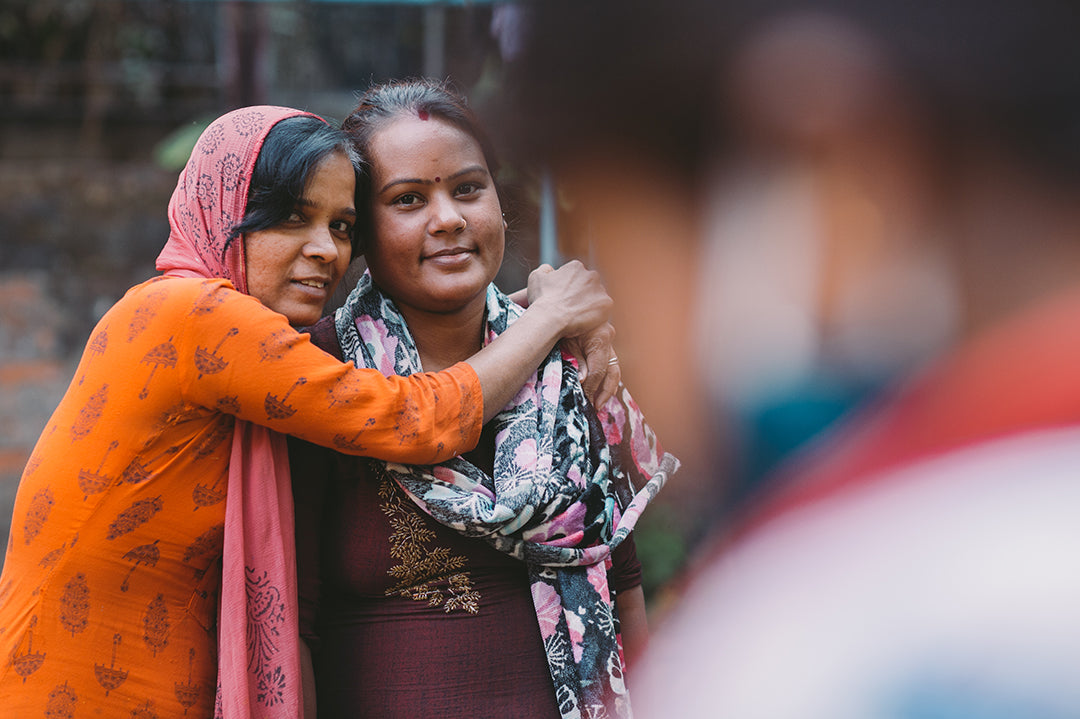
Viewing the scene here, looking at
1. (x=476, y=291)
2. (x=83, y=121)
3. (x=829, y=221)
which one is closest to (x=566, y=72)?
(x=829, y=221)

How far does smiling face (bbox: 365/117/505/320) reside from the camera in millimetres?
1347

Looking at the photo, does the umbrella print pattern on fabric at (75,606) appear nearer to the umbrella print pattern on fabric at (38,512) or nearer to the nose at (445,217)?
the umbrella print pattern on fabric at (38,512)

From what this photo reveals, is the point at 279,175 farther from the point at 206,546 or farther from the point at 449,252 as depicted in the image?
the point at 206,546

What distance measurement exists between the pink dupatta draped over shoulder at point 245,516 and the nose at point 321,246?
0.33 feet

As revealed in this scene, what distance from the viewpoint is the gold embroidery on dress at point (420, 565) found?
1289 mm

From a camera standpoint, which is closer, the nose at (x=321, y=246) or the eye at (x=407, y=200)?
the nose at (x=321, y=246)

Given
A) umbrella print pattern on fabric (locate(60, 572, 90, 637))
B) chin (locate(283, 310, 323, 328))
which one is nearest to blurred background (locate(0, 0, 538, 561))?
chin (locate(283, 310, 323, 328))

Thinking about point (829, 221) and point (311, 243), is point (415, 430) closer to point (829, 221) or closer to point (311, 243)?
point (311, 243)

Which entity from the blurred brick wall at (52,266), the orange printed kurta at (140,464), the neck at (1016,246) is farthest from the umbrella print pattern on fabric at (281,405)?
the blurred brick wall at (52,266)

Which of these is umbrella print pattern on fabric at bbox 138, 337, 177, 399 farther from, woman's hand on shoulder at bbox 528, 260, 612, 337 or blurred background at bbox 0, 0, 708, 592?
blurred background at bbox 0, 0, 708, 592

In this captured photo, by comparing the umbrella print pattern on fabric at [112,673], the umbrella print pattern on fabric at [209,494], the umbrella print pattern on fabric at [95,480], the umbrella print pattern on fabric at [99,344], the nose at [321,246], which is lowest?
the umbrella print pattern on fabric at [112,673]

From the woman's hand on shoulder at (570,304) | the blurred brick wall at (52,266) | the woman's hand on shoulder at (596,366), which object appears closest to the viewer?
the woman's hand on shoulder at (570,304)

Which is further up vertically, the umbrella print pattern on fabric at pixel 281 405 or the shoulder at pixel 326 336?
the shoulder at pixel 326 336

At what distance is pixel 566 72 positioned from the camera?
1.83 ft
